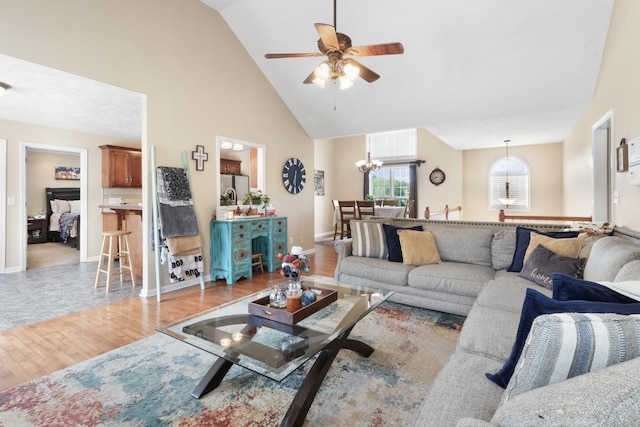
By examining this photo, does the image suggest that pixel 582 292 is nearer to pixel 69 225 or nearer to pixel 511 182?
pixel 511 182

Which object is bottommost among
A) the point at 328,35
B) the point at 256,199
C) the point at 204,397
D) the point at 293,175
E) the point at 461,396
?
the point at 204,397

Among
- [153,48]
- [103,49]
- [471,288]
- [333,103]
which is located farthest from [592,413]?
[333,103]

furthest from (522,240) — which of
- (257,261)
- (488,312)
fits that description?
(257,261)

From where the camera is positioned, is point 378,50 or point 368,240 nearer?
point 378,50

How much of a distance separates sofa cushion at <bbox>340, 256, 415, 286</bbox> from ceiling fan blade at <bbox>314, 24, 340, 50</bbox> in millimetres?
2090

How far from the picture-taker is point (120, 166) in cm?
584

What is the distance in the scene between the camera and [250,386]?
1.87 m

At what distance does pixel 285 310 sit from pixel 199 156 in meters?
2.96

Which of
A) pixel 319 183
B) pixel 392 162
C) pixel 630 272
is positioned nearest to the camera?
pixel 630 272

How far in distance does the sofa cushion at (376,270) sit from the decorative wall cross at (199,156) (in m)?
2.29

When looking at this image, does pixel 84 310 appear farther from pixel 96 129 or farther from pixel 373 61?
pixel 373 61

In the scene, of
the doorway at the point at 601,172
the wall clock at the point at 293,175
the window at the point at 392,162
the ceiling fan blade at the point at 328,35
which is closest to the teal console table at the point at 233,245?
the wall clock at the point at 293,175

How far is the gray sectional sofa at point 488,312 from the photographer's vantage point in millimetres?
580

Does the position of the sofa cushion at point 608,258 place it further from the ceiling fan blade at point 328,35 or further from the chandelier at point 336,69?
the ceiling fan blade at point 328,35
